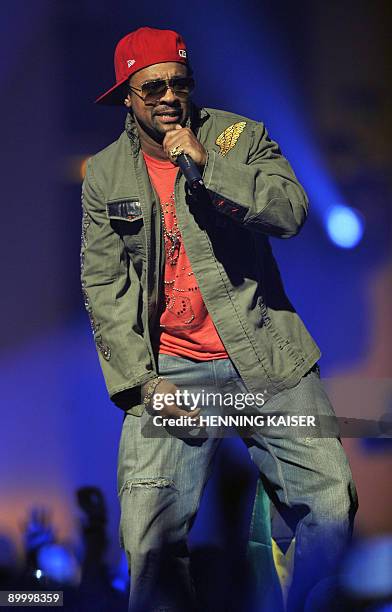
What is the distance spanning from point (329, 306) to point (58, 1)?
1.40m

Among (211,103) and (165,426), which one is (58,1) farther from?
(165,426)

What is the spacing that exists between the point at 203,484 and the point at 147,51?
1185mm

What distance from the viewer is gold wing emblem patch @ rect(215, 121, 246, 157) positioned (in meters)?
2.85

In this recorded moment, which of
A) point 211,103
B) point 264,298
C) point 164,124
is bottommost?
point 264,298

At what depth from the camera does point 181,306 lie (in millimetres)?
2873

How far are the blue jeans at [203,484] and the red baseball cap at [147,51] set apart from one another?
80 cm

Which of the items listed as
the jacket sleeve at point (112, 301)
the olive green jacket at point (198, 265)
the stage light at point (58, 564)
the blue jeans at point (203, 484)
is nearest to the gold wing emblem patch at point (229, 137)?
the olive green jacket at point (198, 265)

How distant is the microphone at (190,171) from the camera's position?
2516mm

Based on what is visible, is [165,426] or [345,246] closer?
[165,426]

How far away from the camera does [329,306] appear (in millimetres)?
3748

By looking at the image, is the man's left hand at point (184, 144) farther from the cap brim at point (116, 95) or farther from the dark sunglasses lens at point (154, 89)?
the cap brim at point (116, 95)

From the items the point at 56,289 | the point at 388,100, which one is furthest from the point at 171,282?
the point at 388,100

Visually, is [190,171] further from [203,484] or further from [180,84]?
[203,484]

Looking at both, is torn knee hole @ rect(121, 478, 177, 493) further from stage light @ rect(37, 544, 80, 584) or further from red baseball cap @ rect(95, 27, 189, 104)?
red baseball cap @ rect(95, 27, 189, 104)
